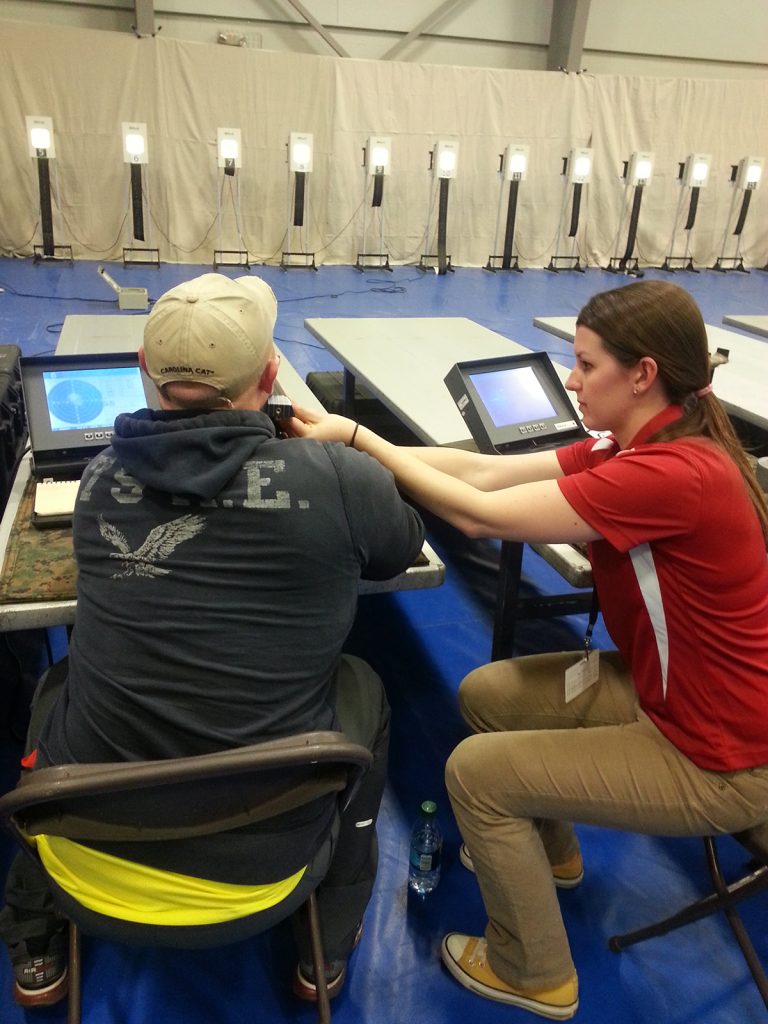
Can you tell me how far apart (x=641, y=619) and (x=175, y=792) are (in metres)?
0.77

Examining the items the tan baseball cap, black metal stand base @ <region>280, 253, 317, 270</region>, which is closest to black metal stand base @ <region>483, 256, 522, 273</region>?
black metal stand base @ <region>280, 253, 317, 270</region>

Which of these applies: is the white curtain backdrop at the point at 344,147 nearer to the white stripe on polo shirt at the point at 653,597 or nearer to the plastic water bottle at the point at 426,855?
the plastic water bottle at the point at 426,855

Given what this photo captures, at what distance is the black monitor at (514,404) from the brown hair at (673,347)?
0.55m

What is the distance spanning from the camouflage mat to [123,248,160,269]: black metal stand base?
732cm

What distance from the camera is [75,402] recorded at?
5.31ft

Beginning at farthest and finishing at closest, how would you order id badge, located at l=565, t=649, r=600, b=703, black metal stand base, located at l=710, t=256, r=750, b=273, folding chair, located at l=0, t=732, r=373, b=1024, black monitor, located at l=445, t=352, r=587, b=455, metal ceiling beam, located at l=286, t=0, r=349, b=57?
black metal stand base, located at l=710, t=256, r=750, b=273
metal ceiling beam, located at l=286, t=0, r=349, b=57
black monitor, located at l=445, t=352, r=587, b=455
id badge, located at l=565, t=649, r=600, b=703
folding chair, located at l=0, t=732, r=373, b=1024

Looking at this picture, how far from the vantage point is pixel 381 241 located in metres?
8.99

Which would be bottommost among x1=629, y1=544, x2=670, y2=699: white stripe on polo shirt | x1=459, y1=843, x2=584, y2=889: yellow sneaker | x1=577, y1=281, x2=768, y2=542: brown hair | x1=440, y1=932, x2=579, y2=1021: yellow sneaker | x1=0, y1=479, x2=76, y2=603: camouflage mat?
x1=459, y1=843, x2=584, y2=889: yellow sneaker

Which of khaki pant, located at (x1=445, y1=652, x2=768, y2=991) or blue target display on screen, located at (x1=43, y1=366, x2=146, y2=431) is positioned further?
blue target display on screen, located at (x1=43, y1=366, x2=146, y2=431)

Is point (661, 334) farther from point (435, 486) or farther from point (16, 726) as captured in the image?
point (16, 726)

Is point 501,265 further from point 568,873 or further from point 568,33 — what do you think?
point 568,873

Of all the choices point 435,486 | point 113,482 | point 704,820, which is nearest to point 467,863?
point 704,820

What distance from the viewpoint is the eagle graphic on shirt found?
949 millimetres

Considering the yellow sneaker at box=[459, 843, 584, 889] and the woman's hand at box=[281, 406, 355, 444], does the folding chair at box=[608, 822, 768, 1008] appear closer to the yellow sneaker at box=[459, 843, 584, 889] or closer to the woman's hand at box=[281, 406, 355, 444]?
the yellow sneaker at box=[459, 843, 584, 889]
